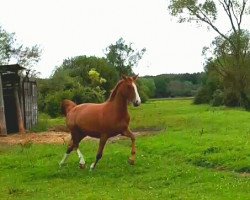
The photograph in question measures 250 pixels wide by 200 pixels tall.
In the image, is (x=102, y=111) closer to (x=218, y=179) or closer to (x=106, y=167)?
(x=106, y=167)

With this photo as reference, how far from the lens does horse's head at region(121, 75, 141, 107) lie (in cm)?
1427

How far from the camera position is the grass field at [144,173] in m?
11.2

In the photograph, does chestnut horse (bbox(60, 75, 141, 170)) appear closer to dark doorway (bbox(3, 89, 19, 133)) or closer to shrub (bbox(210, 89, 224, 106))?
dark doorway (bbox(3, 89, 19, 133))

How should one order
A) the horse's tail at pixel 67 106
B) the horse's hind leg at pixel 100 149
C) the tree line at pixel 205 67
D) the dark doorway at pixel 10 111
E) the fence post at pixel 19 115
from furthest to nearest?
1. the tree line at pixel 205 67
2. the dark doorway at pixel 10 111
3. the fence post at pixel 19 115
4. the horse's tail at pixel 67 106
5. the horse's hind leg at pixel 100 149

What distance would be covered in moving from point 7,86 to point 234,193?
931 inches

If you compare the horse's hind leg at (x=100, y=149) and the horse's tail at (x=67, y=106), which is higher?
the horse's tail at (x=67, y=106)

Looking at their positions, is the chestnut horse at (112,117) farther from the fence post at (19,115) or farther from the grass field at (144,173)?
the fence post at (19,115)

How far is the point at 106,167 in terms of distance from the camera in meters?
15.0

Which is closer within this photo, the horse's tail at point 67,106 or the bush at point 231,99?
the horse's tail at point 67,106

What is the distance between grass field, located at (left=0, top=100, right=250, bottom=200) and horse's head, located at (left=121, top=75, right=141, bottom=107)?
1.95m

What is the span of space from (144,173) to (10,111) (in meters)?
19.5

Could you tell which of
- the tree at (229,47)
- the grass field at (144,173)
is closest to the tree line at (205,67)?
the tree at (229,47)

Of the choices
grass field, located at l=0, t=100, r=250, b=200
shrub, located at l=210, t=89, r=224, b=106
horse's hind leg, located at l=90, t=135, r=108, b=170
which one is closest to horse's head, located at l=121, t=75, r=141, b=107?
horse's hind leg, located at l=90, t=135, r=108, b=170

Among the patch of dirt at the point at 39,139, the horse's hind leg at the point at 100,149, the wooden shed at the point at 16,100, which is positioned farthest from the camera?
the wooden shed at the point at 16,100
